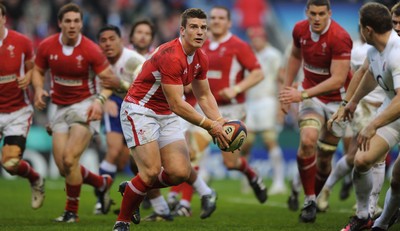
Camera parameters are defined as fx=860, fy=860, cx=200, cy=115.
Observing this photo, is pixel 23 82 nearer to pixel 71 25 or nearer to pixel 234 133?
pixel 71 25

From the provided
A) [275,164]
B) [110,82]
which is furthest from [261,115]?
[110,82]

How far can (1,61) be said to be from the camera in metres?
11.1

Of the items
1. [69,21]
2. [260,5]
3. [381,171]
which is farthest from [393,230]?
[260,5]

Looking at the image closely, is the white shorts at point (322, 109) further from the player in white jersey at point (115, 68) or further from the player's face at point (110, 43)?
the player's face at point (110, 43)

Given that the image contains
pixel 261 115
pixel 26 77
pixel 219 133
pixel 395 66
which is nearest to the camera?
pixel 395 66

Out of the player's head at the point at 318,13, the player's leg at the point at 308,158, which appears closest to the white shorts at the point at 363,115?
the player's leg at the point at 308,158

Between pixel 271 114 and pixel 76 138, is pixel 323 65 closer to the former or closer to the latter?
pixel 76 138

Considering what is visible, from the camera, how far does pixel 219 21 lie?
1298 cm

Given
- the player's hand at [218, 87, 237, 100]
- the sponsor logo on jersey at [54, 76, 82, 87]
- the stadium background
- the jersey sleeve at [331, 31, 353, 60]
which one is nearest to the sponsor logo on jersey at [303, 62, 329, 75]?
the jersey sleeve at [331, 31, 353, 60]

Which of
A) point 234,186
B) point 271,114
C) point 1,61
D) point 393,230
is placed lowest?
point 234,186

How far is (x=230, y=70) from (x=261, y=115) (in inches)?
194

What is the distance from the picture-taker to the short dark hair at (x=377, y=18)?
333 inches

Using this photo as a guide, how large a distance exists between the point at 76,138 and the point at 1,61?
4.61 ft

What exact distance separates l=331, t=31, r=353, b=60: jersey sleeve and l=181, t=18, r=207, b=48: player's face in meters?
2.38
